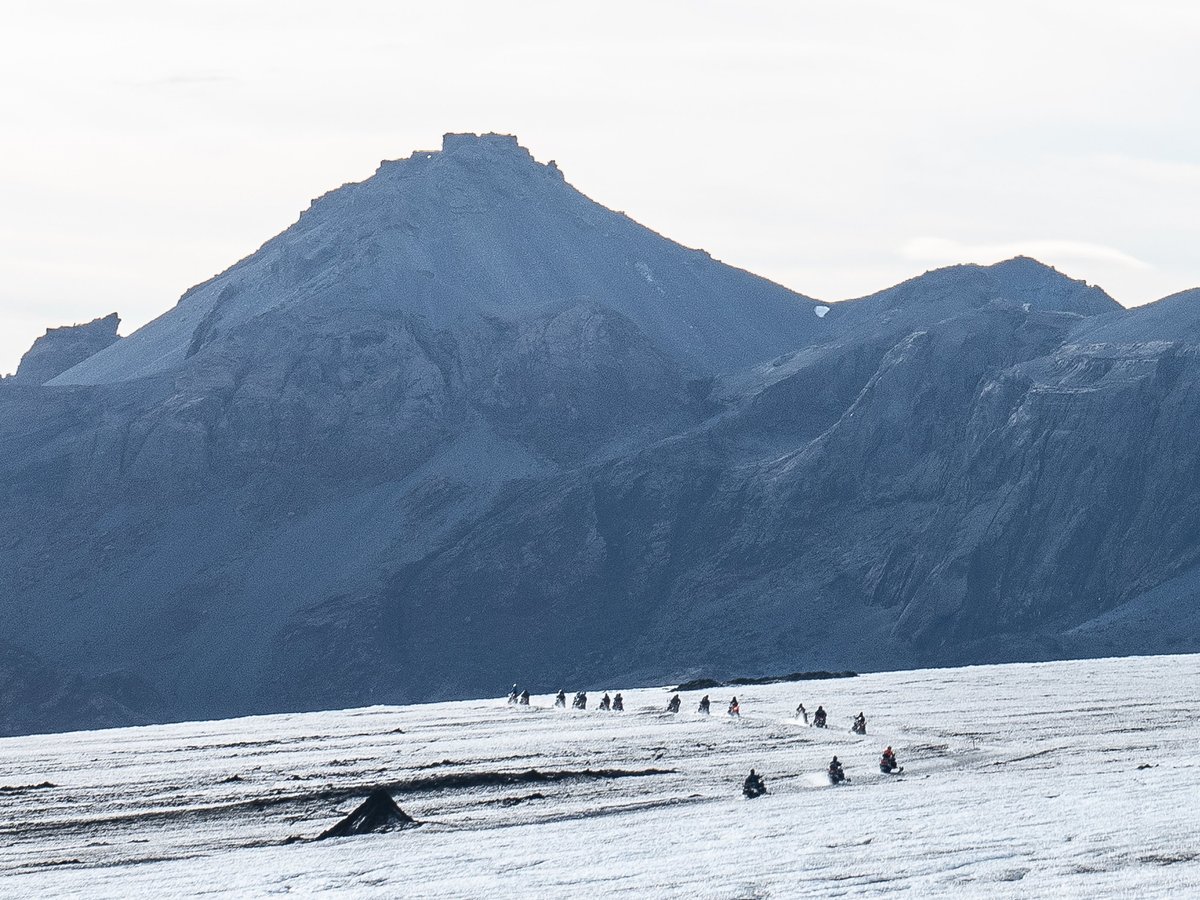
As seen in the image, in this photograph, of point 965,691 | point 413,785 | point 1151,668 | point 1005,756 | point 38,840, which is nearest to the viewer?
point 38,840

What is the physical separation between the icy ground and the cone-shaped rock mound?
0.89 m

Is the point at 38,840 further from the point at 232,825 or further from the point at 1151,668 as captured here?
the point at 1151,668

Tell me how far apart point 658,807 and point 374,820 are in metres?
9.31

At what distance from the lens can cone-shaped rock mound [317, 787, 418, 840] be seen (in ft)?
177

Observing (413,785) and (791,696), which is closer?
(413,785)

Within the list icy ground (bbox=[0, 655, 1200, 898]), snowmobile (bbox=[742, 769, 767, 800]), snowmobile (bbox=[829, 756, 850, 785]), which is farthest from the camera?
snowmobile (bbox=[829, 756, 850, 785])

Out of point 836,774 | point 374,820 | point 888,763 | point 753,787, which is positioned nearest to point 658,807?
point 753,787

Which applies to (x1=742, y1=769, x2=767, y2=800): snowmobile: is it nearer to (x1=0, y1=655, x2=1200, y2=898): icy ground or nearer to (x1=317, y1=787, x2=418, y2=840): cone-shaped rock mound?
(x1=0, y1=655, x2=1200, y2=898): icy ground

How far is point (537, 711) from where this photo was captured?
11512 centimetres

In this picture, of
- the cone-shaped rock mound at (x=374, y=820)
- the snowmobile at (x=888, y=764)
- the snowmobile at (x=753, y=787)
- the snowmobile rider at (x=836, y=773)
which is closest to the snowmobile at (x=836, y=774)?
the snowmobile rider at (x=836, y=773)

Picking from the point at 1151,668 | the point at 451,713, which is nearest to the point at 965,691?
the point at 1151,668

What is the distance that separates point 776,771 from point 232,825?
21.2 meters

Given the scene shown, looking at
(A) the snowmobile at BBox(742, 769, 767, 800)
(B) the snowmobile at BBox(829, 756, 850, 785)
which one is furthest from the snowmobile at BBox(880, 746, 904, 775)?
(A) the snowmobile at BBox(742, 769, 767, 800)

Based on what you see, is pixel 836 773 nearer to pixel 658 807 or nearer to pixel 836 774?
pixel 836 774
